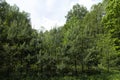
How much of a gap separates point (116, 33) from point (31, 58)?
1425 centimetres

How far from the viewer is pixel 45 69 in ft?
93.2

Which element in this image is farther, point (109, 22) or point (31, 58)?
point (109, 22)

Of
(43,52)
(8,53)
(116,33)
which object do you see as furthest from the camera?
(116,33)

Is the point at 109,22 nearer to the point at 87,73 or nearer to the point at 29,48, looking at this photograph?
the point at 87,73

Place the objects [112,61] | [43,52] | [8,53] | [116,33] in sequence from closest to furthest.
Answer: [8,53] → [43,52] → [112,61] → [116,33]

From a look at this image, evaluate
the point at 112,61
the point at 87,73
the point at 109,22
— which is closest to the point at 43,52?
the point at 87,73

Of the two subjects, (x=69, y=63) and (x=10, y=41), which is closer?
(x=10, y=41)

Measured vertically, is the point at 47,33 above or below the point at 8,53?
above

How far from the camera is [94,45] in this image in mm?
32062

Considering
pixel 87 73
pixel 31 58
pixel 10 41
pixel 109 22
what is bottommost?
pixel 87 73

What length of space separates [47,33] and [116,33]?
425 inches

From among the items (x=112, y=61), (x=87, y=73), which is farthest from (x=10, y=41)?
(x=112, y=61)

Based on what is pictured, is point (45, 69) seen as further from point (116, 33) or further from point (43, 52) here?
point (116, 33)

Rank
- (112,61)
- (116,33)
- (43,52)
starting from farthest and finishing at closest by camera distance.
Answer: (116,33)
(112,61)
(43,52)
